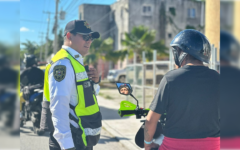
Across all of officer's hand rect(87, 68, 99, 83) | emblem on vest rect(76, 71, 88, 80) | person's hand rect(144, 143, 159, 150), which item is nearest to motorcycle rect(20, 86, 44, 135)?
officer's hand rect(87, 68, 99, 83)

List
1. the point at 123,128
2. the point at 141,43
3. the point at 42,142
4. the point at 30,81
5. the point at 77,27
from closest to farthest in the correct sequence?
the point at 77,27 → the point at 42,142 → the point at 30,81 → the point at 123,128 → the point at 141,43

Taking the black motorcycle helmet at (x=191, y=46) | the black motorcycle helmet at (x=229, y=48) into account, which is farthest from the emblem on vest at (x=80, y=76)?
the black motorcycle helmet at (x=229, y=48)

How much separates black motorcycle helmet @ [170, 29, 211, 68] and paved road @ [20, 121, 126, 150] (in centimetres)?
404

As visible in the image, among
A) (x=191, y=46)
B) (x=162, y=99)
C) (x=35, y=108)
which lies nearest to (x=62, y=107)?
(x=162, y=99)

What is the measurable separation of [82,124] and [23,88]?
4.99 meters

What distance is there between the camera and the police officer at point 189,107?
1.92 meters

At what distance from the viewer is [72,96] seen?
2.32 meters

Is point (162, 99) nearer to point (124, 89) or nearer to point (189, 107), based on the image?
point (189, 107)

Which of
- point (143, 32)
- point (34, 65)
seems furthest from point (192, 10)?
point (34, 65)

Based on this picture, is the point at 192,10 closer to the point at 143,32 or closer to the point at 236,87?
the point at 143,32

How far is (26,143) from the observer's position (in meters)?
5.99

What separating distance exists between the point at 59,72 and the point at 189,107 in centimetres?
100

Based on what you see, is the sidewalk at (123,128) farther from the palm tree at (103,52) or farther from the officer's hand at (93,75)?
the palm tree at (103,52)

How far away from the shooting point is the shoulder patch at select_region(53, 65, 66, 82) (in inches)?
86.2
